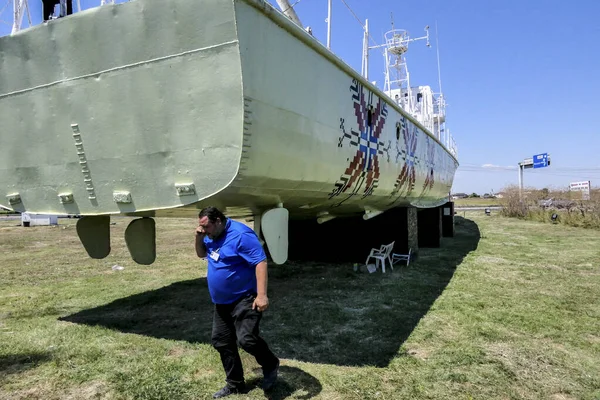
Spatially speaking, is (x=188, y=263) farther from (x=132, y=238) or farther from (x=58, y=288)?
(x=132, y=238)

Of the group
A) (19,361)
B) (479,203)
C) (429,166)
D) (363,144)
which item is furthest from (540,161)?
(19,361)

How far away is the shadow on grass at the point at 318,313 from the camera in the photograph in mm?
4193

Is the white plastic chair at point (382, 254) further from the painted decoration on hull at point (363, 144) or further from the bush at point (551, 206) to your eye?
the bush at point (551, 206)

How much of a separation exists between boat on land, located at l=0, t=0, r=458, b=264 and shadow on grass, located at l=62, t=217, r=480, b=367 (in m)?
1.12

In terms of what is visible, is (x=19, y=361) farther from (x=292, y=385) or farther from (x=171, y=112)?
(x=171, y=112)

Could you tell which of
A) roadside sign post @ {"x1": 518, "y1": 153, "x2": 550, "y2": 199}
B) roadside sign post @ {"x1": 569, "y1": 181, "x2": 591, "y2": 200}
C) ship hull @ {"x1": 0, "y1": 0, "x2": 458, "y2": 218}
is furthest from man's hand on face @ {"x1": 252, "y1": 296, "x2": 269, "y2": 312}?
roadside sign post @ {"x1": 518, "y1": 153, "x2": 550, "y2": 199}

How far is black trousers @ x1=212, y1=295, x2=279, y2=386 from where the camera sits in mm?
3021

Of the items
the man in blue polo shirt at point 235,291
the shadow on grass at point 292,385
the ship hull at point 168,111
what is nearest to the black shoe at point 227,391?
the man in blue polo shirt at point 235,291

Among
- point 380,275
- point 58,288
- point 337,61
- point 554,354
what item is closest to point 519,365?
point 554,354

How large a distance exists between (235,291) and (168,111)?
1643 mm

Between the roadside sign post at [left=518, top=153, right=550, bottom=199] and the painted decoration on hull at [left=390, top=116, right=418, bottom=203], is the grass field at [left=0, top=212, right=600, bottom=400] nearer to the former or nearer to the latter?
the painted decoration on hull at [left=390, top=116, right=418, bottom=203]

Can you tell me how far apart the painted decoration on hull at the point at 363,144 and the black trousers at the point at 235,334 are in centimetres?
246

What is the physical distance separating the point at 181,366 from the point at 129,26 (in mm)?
3005

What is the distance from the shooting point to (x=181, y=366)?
3.69 metres
